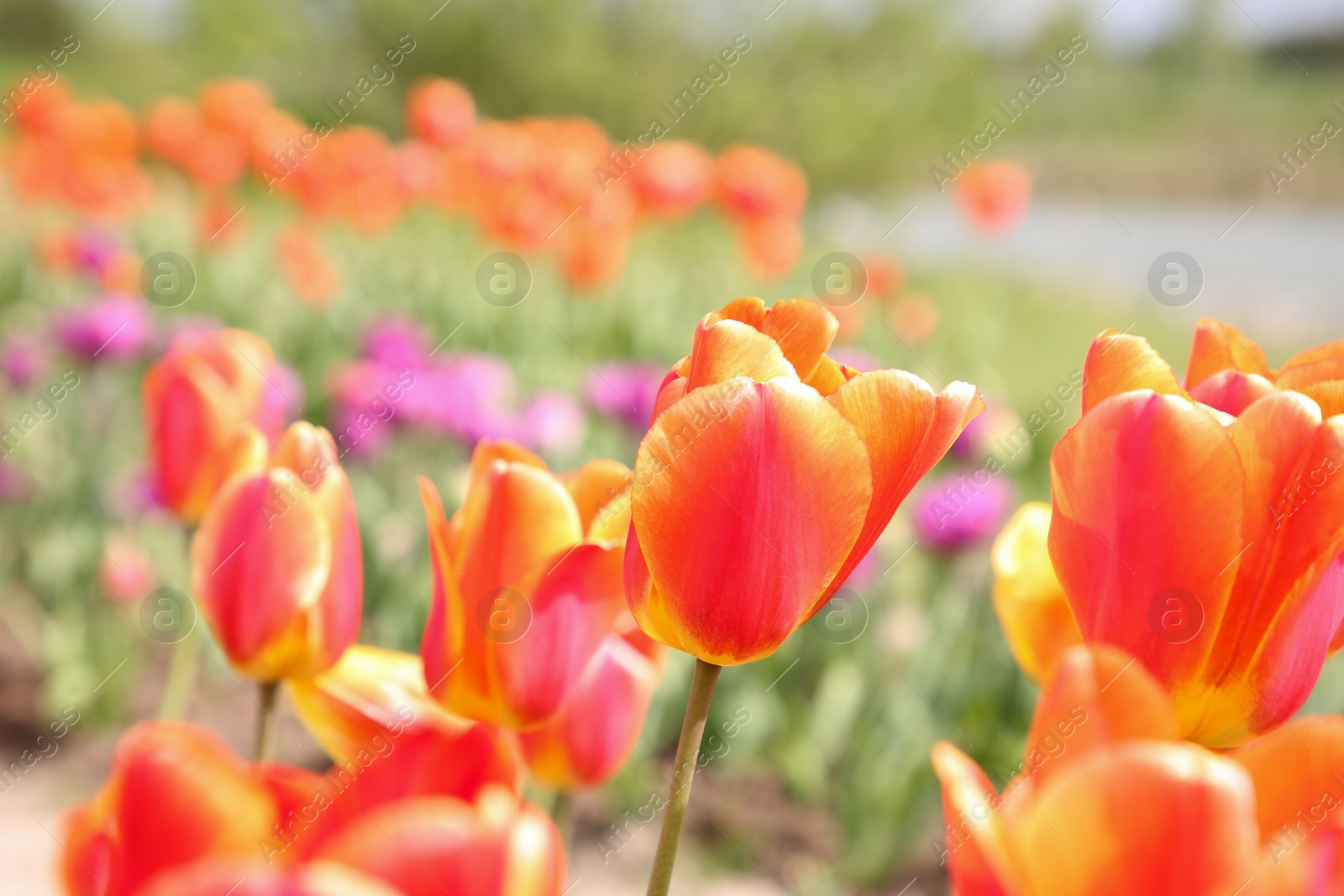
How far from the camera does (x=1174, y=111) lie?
1276 inches

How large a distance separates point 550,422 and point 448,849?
2.03m

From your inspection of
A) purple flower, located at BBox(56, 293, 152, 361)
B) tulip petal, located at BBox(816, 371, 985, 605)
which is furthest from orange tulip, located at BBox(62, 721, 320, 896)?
purple flower, located at BBox(56, 293, 152, 361)

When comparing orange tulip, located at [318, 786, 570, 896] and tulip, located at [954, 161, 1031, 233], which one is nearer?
orange tulip, located at [318, 786, 570, 896]

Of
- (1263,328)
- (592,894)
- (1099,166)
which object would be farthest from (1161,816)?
(1099,166)

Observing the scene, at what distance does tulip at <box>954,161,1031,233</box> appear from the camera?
5.02m

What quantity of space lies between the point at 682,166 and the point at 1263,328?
5.96 m

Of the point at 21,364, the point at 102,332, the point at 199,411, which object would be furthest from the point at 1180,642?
the point at 21,364

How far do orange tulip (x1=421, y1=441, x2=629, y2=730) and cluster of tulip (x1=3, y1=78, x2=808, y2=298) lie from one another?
3.23 metres

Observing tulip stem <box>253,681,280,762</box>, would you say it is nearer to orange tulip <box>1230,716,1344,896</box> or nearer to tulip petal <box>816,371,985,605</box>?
tulip petal <box>816,371,985,605</box>

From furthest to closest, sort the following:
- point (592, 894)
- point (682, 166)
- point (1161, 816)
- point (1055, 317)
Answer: point (1055, 317), point (682, 166), point (592, 894), point (1161, 816)

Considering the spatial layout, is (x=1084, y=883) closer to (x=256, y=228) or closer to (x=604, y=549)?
(x=604, y=549)

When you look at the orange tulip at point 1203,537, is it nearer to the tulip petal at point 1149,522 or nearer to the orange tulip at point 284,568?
the tulip petal at point 1149,522

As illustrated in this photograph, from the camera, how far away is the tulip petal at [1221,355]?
56cm

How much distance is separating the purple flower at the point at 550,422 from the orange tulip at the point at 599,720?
5.36 ft
